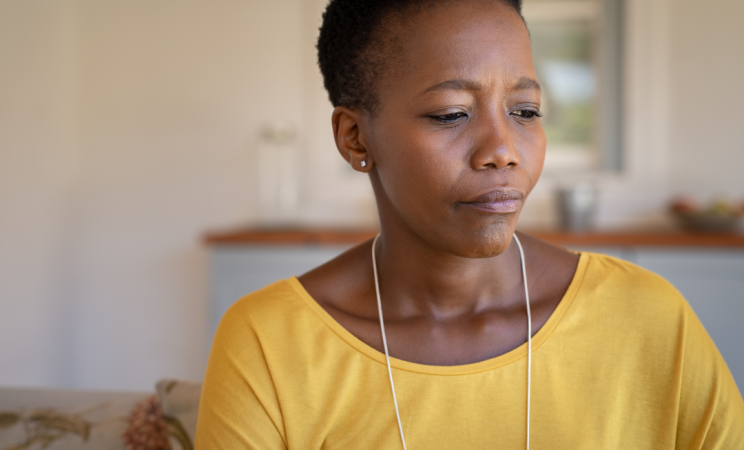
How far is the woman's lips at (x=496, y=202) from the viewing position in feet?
2.66

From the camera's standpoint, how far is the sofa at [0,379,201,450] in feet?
3.42

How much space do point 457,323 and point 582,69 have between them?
6.88ft

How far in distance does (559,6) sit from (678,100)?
0.65 m

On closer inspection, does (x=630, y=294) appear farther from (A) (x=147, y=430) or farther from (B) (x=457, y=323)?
(A) (x=147, y=430)

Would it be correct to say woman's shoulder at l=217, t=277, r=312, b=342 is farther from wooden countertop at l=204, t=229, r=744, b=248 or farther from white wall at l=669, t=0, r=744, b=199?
white wall at l=669, t=0, r=744, b=199

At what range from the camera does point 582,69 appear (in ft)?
8.90

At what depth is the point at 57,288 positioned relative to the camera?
2.81 metres

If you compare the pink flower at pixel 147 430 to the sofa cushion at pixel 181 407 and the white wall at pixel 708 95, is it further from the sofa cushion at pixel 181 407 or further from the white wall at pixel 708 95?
the white wall at pixel 708 95

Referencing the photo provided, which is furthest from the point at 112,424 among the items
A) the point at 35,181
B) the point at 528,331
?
the point at 35,181

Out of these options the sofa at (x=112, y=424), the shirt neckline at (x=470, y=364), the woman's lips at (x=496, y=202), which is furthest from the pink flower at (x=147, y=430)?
the woman's lips at (x=496, y=202)

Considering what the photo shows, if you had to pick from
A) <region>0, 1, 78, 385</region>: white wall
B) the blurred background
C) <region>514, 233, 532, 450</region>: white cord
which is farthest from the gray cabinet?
<region>0, 1, 78, 385</region>: white wall

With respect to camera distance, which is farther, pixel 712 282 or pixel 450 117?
pixel 712 282

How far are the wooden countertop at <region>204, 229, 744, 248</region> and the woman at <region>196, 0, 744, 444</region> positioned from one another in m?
1.30

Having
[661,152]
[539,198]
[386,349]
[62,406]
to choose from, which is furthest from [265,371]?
[661,152]
